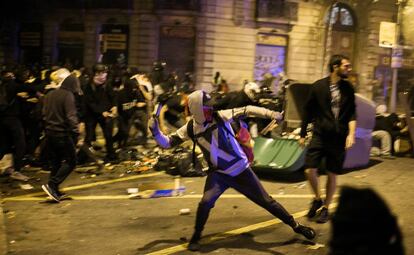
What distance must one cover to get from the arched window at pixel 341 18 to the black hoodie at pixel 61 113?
18762 millimetres

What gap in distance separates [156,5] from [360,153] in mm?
13278

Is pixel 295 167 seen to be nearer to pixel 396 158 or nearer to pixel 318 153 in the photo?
pixel 318 153

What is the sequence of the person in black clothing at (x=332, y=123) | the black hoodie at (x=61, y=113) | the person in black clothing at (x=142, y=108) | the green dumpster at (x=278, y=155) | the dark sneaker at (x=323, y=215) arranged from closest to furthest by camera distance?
the person in black clothing at (x=332, y=123), the dark sneaker at (x=323, y=215), the black hoodie at (x=61, y=113), the green dumpster at (x=278, y=155), the person in black clothing at (x=142, y=108)

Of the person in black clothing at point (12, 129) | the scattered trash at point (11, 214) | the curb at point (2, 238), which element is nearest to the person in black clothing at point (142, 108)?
the person in black clothing at point (12, 129)

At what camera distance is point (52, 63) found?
21359mm

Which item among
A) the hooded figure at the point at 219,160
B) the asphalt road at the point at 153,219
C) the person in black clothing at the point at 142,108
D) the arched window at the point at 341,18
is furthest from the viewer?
the arched window at the point at 341,18

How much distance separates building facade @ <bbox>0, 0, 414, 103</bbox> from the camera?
68.4ft

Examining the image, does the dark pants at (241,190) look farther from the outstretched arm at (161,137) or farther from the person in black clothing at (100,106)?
the person in black clothing at (100,106)

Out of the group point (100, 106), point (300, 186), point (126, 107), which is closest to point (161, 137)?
point (300, 186)

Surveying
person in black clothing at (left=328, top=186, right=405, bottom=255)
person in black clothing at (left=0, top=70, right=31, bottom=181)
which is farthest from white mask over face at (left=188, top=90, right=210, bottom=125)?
person in black clothing at (left=0, top=70, right=31, bottom=181)

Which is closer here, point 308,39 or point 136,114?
point 136,114

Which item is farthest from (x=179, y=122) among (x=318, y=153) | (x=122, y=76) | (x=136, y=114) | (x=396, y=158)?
(x=318, y=153)

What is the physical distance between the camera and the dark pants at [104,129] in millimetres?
10062

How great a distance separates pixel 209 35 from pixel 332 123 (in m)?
15.9
